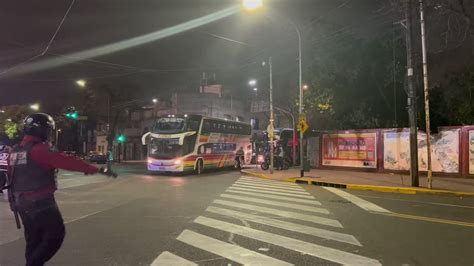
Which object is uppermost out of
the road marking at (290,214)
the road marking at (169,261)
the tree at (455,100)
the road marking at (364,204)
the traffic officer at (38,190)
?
the tree at (455,100)

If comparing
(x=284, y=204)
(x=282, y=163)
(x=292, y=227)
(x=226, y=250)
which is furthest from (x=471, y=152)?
(x=226, y=250)

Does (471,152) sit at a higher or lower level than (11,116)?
lower

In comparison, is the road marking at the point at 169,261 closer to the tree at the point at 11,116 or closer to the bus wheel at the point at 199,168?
the bus wheel at the point at 199,168

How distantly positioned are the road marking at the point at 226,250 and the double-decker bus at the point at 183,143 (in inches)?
864

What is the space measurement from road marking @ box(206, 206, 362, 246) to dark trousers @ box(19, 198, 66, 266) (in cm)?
540

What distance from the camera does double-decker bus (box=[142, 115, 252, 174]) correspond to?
1225 inches

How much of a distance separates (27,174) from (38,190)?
20 centimetres

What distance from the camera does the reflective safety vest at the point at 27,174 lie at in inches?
191

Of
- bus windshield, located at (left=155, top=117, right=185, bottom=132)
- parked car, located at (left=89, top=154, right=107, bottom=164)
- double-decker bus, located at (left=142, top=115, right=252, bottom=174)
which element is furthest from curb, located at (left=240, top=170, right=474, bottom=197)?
parked car, located at (left=89, top=154, right=107, bottom=164)

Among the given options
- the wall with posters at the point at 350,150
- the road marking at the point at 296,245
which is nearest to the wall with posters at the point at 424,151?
the wall with posters at the point at 350,150

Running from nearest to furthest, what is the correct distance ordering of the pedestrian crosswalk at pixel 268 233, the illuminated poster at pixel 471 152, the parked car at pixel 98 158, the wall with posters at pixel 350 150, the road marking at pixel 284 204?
the pedestrian crosswalk at pixel 268 233
the road marking at pixel 284 204
the illuminated poster at pixel 471 152
the wall with posters at pixel 350 150
the parked car at pixel 98 158

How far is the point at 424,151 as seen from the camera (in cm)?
2650

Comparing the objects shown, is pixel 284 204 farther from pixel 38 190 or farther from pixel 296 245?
pixel 38 190

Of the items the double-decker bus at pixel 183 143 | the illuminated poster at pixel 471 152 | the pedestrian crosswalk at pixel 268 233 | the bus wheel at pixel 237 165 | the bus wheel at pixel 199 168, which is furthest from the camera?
the bus wheel at pixel 237 165
